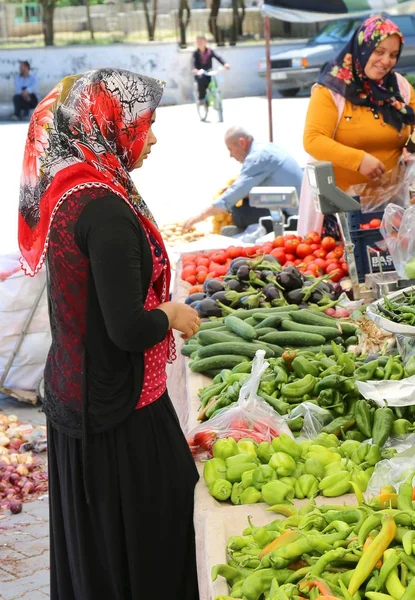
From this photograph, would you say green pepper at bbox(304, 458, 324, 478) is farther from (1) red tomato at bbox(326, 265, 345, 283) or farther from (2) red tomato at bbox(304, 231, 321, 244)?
(2) red tomato at bbox(304, 231, 321, 244)

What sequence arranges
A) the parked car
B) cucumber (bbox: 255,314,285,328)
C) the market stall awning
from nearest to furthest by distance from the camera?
cucumber (bbox: 255,314,285,328) < the market stall awning < the parked car

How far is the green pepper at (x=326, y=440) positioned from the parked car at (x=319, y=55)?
17.0 meters

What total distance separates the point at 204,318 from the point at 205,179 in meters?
9.71

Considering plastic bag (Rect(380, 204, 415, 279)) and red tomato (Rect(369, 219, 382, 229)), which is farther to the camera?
red tomato (Rect(369, 219, 382, 229))

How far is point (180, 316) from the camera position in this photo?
260 cm

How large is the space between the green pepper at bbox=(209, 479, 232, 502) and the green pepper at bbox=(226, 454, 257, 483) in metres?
0.04

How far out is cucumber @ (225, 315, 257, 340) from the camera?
3.81 meters

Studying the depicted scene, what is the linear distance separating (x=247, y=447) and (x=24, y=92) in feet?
74.6

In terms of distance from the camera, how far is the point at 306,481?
2.57 m

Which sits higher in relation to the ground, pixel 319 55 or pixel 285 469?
pixel 285 469

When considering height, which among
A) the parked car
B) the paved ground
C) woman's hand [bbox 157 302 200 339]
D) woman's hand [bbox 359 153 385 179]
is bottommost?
the paved ground

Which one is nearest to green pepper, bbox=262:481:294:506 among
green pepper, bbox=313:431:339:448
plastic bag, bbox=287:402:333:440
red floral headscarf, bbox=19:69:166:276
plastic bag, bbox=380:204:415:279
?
green pepper, bbox=313:431:339:448

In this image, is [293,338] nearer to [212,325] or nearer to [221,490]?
[212,325]

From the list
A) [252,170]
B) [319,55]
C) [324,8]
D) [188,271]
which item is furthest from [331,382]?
[319,55]
